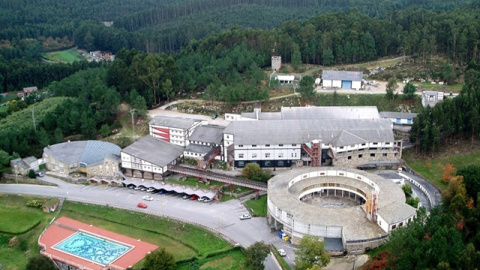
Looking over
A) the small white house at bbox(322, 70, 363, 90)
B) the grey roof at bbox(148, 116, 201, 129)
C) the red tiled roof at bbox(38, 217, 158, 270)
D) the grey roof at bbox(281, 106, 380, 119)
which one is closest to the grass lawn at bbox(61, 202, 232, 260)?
the red tiled roof at bbox(38, 217, 158, 270)

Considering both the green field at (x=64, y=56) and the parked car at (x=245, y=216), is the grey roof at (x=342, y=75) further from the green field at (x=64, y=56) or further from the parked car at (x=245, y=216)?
the green field at (x=64, y=56)

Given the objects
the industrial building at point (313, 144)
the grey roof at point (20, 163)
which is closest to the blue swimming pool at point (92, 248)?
the grey roof at point (20, 163)

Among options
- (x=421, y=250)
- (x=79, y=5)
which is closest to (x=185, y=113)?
(x=421, y=250)

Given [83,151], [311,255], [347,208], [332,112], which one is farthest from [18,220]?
[332,112]

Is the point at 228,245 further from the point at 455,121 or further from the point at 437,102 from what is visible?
the point at 437,102

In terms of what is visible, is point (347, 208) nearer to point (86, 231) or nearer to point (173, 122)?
point (86, 231)

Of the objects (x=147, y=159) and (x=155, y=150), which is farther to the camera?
(x=155, y=150)

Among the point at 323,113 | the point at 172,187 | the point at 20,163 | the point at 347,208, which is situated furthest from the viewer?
the point at 323,113
